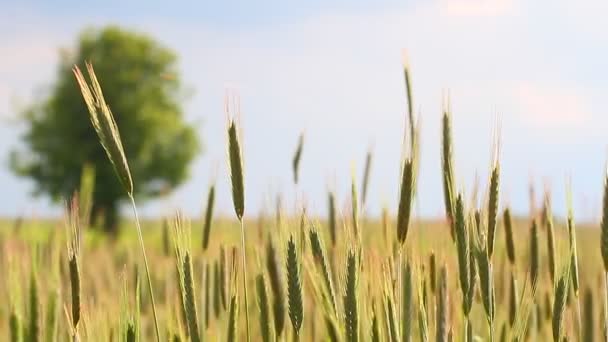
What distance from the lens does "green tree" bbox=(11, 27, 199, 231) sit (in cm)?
2778

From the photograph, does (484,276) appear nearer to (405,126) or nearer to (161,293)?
(405,126)

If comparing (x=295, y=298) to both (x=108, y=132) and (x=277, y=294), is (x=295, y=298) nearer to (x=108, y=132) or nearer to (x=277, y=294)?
(x=277, y=294)

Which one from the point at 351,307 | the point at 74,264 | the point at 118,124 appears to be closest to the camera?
the point at 351,307

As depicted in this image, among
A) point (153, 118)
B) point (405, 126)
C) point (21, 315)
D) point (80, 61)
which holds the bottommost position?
point (21, 315)

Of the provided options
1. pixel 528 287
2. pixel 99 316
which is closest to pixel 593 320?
pixel 528 287

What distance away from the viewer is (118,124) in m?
28.7

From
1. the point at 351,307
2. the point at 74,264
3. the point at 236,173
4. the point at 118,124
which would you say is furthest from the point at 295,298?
the point at 118,124

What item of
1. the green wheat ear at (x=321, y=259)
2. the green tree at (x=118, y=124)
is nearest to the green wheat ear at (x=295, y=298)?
the green wheat ear at (x=321, y=259)

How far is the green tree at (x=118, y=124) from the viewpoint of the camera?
27781 mm

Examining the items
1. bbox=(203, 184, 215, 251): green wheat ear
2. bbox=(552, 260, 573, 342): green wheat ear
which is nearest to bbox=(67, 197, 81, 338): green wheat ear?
bbox=(203, 184, 215, 251): green wheat ear

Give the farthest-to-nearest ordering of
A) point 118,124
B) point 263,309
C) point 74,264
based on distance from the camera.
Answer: point 118,124 < point 263,309 < point 74,264

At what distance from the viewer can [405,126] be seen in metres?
1.46

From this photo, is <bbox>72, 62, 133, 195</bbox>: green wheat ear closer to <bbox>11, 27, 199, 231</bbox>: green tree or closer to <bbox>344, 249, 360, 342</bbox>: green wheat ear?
<bbox>344, 249, 360, 342</bbox>: green wheat ear

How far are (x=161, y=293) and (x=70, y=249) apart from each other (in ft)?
12.5
